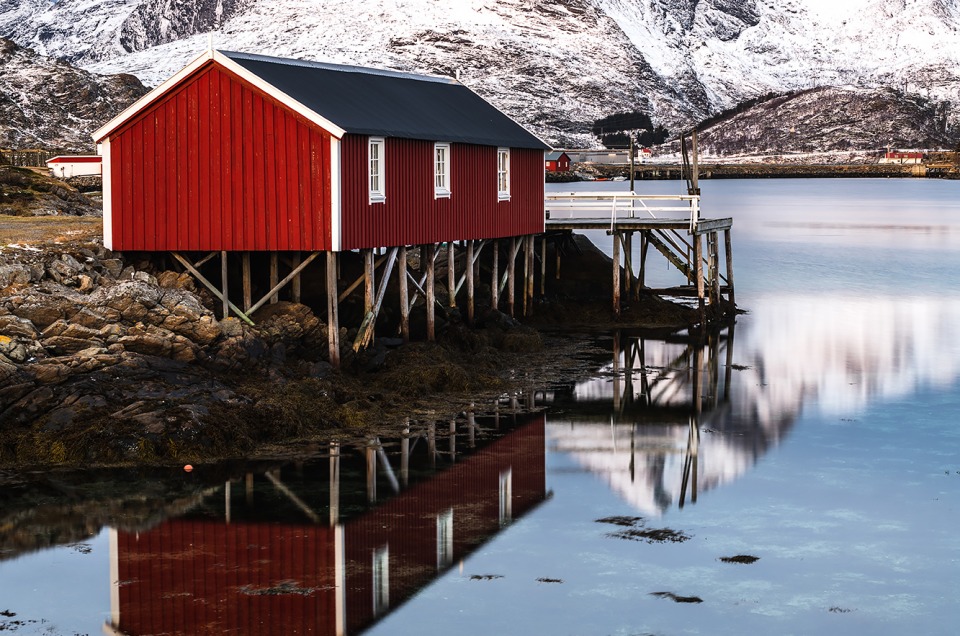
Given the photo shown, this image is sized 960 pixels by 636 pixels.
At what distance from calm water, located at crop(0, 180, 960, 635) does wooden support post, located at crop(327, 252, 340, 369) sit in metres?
3.25

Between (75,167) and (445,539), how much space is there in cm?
5076

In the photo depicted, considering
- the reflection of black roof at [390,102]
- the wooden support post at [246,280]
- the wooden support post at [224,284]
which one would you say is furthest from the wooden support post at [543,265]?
the wooden support post at [224,284]

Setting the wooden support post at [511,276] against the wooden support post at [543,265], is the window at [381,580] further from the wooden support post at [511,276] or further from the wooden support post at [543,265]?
the wooden support post at [543,265]

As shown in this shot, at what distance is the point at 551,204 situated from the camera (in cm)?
4025

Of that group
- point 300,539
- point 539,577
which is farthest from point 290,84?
point 539,577

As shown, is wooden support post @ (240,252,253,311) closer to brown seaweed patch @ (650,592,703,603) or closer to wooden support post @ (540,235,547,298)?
brown seaweed patch @ (650,592,703,603)

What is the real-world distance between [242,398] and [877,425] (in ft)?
35.5

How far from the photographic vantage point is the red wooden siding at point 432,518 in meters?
15.6

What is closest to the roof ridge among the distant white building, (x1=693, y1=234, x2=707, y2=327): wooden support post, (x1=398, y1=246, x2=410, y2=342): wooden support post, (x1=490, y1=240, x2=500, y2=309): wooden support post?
(x1=398, y1=246, x2=410, y2=342): wooden support post

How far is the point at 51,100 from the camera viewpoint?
14125cm

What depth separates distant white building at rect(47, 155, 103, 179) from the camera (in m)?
62.7

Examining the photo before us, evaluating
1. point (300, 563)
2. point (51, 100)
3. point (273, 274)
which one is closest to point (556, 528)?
point (300, 563)

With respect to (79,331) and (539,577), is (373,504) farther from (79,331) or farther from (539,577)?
(79,331)

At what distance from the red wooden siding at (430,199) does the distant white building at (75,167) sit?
31131mm
